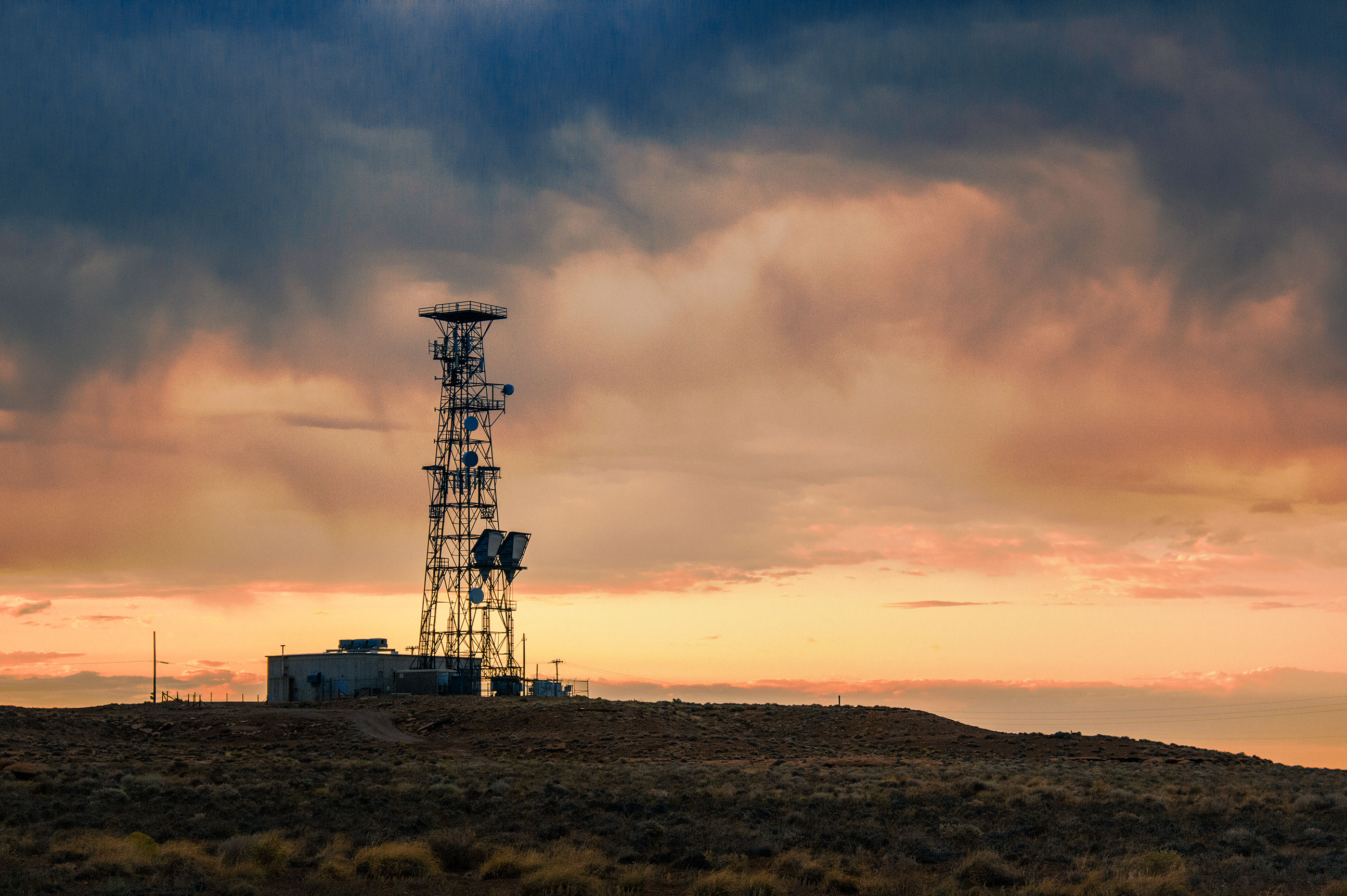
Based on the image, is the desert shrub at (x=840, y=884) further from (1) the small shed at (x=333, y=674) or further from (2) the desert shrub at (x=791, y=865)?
(1) the small shed at (x=333, y=674)

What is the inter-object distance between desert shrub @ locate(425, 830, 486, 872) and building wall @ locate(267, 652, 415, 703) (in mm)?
51900

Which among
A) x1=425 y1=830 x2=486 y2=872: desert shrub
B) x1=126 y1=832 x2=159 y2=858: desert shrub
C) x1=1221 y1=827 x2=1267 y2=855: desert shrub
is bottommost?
x1=1221 y1=827 x2=1267 y2=855: desert shrub

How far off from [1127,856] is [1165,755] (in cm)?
3568

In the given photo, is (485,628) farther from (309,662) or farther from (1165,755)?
(1165,755)

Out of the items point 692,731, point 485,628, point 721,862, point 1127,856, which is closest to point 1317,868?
point 1127,856

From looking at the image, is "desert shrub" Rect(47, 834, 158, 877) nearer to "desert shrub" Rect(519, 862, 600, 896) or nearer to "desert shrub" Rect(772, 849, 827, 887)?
"desert shrub" Rect(519, 862, 600, 896)

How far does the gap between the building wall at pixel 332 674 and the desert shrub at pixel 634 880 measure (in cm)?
5532

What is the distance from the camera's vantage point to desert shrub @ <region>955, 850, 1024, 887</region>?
2309 cm

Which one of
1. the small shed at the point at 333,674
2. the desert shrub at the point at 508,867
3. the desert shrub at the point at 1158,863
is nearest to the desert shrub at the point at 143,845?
the desert shrub at the point at 508,867

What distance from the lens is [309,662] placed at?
76.5 meters

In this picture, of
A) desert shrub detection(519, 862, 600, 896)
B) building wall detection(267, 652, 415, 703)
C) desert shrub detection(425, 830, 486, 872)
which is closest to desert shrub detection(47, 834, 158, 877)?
desert shrub detection(425, 830, 486, 872)

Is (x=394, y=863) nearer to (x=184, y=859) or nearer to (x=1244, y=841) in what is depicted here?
(x=184, y=859)

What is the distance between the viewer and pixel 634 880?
2228 cm

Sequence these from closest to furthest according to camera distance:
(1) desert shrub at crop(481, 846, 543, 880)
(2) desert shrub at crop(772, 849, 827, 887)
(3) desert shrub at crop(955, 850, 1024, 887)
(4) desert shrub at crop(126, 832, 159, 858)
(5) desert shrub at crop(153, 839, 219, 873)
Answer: (5) desert shrub at crop(153, 839, 219, 873) < (3) desert shrub at crop(955, 850, 1024, 887) < (2) desert shrub at crop(772, 849, 827, 887) < (1) desert shrub at crop(481, 846, 543, 880) < (4) desert shrub at crop(126, 832, 159, 858)
